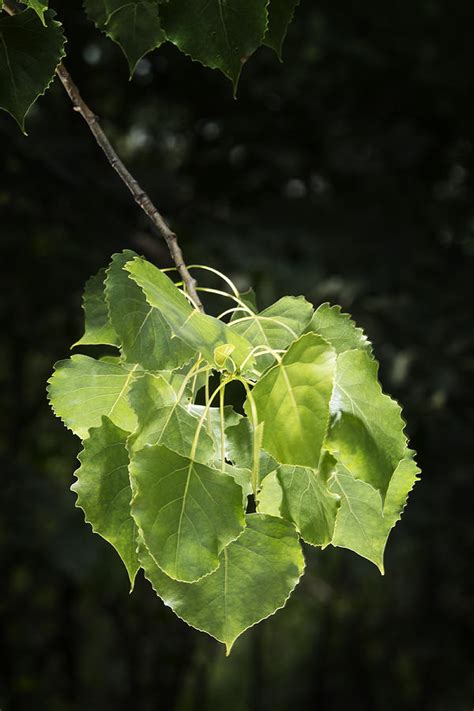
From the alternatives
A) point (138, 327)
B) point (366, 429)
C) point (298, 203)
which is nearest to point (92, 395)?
point (138, 327)

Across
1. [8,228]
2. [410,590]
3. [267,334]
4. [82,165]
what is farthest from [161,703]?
[267,334]

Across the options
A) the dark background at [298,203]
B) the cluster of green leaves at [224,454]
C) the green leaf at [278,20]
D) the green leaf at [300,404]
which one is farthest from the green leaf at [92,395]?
the dark background at [298,203]

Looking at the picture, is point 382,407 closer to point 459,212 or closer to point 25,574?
point 459,212

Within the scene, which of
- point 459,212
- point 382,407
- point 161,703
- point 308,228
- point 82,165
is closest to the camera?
point 382,407

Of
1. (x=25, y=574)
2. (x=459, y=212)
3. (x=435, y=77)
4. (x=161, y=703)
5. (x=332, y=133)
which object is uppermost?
(x=435, y=77)

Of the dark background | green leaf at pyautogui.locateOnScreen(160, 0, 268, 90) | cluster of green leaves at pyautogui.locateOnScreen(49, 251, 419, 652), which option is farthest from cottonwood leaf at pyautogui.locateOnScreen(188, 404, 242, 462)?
the dark background

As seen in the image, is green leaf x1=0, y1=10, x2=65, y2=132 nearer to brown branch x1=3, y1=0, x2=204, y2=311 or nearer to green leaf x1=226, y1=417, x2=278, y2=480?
brown branch x1=3, y1=0, x2=204, y2=311

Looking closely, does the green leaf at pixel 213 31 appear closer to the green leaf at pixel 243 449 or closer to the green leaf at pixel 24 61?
the green leaf at pixel 24 61
